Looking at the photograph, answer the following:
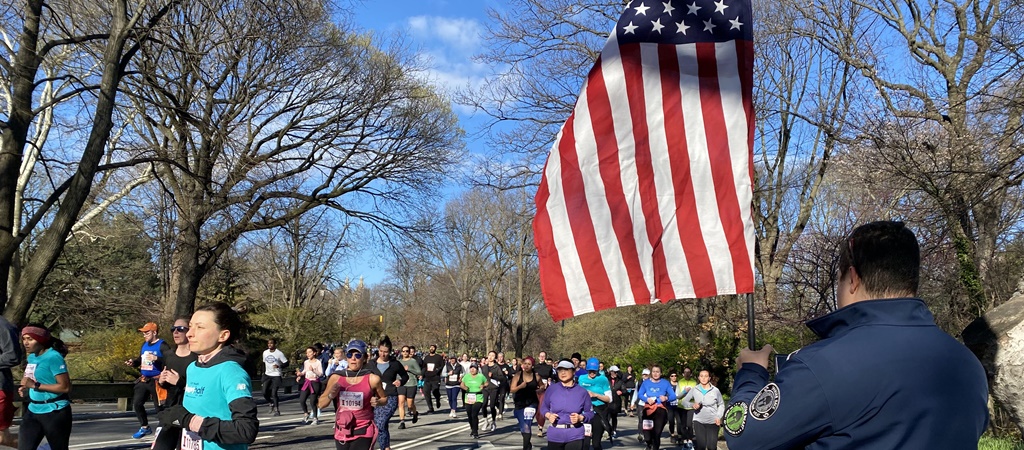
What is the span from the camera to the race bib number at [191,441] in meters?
5.29

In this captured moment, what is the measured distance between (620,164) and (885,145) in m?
10.2

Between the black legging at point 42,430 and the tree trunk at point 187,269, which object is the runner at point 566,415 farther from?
the tree trunk at point 187,269

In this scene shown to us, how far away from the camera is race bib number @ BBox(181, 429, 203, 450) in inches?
208

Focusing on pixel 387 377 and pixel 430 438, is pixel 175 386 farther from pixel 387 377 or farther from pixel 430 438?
pixel 430 438

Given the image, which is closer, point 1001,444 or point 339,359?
point 1001,444

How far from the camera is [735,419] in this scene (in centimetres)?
264

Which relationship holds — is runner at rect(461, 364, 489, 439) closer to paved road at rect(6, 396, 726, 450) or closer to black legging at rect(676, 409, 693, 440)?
paved road at rect(6, 396, 726, 450)

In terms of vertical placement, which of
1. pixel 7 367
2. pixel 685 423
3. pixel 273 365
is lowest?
pixel 685 423

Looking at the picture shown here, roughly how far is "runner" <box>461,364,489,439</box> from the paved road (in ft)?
1.00

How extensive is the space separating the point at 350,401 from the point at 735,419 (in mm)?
8266

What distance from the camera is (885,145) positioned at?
14.0 metres

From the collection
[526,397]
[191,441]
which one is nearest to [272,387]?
[526,397]

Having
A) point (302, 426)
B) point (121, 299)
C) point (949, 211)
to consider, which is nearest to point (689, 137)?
point (949, 211)

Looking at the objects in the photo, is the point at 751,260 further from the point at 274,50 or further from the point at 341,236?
the point at 341,236
